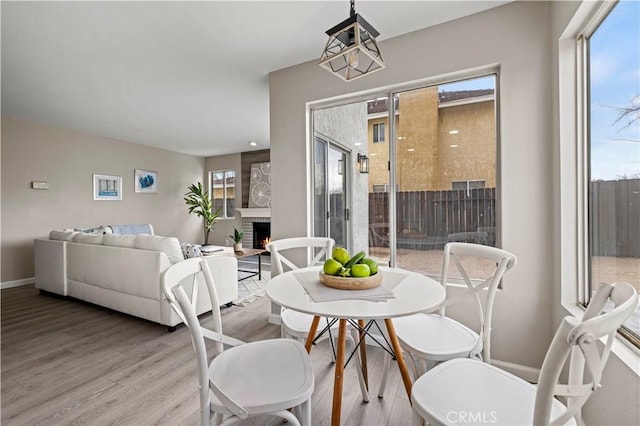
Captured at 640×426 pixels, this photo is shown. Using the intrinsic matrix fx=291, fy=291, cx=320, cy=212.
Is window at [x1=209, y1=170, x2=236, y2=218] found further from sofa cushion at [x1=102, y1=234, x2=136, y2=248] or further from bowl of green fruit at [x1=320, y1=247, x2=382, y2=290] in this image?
bowl of green fruit at [x1=320, y1=247, x2=382, y2=290]

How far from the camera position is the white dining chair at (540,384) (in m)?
0.65

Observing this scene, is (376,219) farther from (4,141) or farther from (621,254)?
(4,141)

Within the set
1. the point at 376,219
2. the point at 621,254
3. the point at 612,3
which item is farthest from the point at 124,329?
the point at 612,3

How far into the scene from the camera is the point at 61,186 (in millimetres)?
4973

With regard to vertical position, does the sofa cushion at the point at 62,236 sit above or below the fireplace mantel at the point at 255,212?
below

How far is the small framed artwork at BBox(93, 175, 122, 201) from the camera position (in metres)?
5.48

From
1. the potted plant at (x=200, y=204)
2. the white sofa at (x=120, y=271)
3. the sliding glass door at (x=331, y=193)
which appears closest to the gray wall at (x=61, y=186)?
the potted plant at (x=200, y=204)

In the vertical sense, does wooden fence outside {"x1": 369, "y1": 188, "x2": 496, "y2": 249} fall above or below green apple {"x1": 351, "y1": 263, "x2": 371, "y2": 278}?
above

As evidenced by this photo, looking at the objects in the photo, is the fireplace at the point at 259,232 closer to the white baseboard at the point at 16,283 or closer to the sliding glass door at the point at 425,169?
the white baseboard at the point at 16,283

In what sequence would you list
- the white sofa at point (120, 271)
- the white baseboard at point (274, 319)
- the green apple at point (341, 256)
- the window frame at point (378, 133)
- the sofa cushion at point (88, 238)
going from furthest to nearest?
the sofa cushion at point (88, 238), the white baseboard at point (274, 319), the white sofa at point (120, 271), the window frame at point (378, 133), the green apple at point (341, 256)

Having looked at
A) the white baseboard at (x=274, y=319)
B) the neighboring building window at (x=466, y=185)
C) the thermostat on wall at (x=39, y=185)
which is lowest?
the white baseboard at (x=274, y=319)

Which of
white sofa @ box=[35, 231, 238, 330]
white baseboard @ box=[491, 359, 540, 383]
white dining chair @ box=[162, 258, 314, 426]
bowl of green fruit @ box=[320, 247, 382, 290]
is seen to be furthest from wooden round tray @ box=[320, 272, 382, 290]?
white sofa @ box=[35, 231, 238, 330]

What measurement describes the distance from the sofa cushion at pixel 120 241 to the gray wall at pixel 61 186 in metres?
2.43

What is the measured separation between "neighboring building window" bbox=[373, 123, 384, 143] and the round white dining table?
145cm
